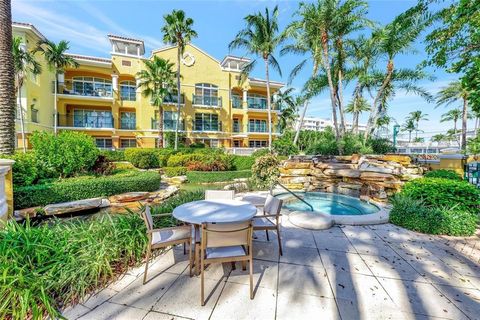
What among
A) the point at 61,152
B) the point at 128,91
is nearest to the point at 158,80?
the point at 128,91

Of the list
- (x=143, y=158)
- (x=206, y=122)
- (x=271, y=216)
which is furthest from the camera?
(x=206, y=122)

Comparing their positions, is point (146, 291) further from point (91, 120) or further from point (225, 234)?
point (91, 120)

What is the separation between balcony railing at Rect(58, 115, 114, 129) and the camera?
20.2 m

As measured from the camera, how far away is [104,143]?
852 inches

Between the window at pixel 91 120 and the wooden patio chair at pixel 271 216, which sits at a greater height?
the window at pixel 91 120

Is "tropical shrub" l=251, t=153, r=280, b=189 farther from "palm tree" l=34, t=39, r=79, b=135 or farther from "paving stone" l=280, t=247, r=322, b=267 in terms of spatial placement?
"palm tree" l=34, t=39, r=79, b=135

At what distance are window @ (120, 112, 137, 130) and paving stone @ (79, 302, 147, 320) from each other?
2260 centimetres

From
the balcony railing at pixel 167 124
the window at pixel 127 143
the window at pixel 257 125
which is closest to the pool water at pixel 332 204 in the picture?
the balcony railing at pixel 167 124

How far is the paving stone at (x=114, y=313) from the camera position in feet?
7.28

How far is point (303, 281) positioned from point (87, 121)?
2450 cm

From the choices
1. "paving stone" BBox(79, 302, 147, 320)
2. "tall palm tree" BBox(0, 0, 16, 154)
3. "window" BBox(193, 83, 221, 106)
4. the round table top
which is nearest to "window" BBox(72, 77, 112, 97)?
"window" BBox(193, 83, 221, 106)

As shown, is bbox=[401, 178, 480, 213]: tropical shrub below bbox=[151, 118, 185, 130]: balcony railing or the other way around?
below

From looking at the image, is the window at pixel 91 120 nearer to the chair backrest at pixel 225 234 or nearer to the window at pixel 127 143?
the window at pixel 127 143

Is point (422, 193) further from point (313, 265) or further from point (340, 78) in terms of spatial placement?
point (340, 78)
